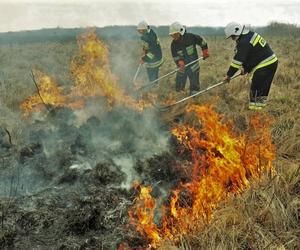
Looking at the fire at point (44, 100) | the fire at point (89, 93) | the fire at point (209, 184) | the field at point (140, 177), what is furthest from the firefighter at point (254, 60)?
the fire at point (44, 100)

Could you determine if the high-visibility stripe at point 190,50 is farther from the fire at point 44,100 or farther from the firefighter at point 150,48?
the fire at point 44,100

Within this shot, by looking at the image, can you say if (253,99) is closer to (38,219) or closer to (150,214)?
(150,214)

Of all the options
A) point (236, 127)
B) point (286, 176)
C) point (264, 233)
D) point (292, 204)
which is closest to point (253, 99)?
→ point (236, 127)

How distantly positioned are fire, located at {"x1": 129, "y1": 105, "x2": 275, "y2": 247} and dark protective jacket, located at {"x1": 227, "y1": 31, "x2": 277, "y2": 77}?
4.48 feet

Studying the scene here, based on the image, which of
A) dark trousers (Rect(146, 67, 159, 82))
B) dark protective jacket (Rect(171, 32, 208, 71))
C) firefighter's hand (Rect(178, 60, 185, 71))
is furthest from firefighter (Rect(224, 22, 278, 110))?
dark trousers (Rect(146, 67, 159, 82))

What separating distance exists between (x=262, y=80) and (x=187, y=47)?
2697mm

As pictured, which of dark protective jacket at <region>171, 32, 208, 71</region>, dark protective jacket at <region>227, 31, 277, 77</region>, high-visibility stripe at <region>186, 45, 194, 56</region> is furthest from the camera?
high-visibility stripe at <region>186, 45, 194, 56</region>

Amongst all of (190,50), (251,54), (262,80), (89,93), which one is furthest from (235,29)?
(89,93)

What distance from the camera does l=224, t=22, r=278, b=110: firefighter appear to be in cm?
695

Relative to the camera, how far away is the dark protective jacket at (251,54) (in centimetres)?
690

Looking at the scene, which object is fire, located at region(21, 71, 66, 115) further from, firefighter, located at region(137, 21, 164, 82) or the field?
firefighter, located at region(137, 21, 164, 82)

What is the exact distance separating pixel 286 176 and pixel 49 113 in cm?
551

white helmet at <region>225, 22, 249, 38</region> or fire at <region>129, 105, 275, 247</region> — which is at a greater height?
white helmet at <region>225, 22, 249, 38</region>

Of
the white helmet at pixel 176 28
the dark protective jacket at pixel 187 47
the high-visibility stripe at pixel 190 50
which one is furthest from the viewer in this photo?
the high-visibility stripe at pixel 190 50
